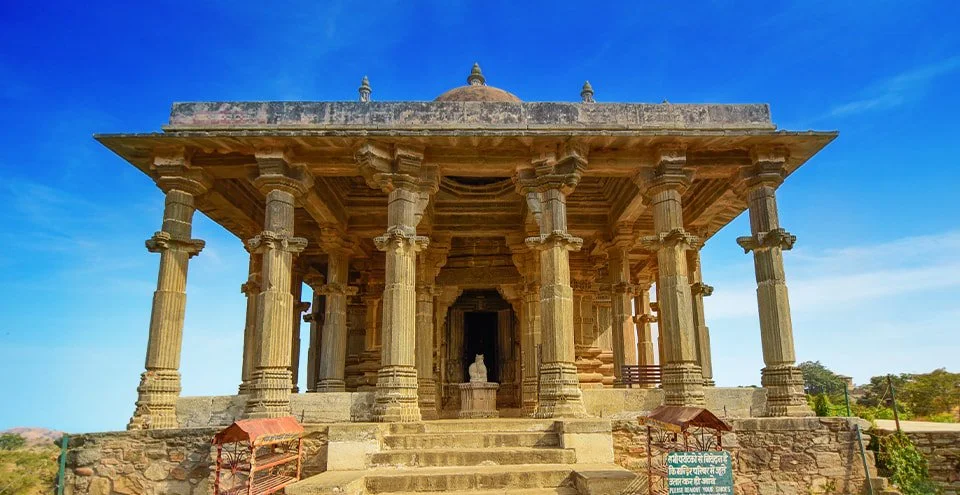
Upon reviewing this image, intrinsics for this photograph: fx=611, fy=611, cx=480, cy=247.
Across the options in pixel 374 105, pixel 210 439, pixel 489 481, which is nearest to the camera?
pixel 489 481

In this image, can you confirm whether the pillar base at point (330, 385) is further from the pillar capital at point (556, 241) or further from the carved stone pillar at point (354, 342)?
the pillar capital at point (556, 241)

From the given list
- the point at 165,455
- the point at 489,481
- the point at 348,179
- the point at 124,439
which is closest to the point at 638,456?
the point at 489,481

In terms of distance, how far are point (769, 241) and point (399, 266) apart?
6.67m

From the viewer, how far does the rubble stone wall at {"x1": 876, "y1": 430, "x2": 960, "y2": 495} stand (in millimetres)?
11383

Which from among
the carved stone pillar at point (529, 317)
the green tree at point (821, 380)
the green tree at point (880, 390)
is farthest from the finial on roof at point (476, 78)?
the green tree at point (821, 380)

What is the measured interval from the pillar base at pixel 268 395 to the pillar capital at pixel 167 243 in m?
2.63

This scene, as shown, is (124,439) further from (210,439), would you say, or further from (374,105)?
(374,105)

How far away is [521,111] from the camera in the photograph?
1154cm

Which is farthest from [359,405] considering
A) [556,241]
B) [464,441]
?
[556,241]

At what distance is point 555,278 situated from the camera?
432 inches

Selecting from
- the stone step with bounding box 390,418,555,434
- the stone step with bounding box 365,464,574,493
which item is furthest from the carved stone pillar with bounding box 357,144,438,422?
the stone step with bounding box 365,464,574,493

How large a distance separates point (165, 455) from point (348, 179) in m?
7.30

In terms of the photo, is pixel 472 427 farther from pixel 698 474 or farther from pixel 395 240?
pixel 698 474

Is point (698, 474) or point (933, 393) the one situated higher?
point (933, 393)
